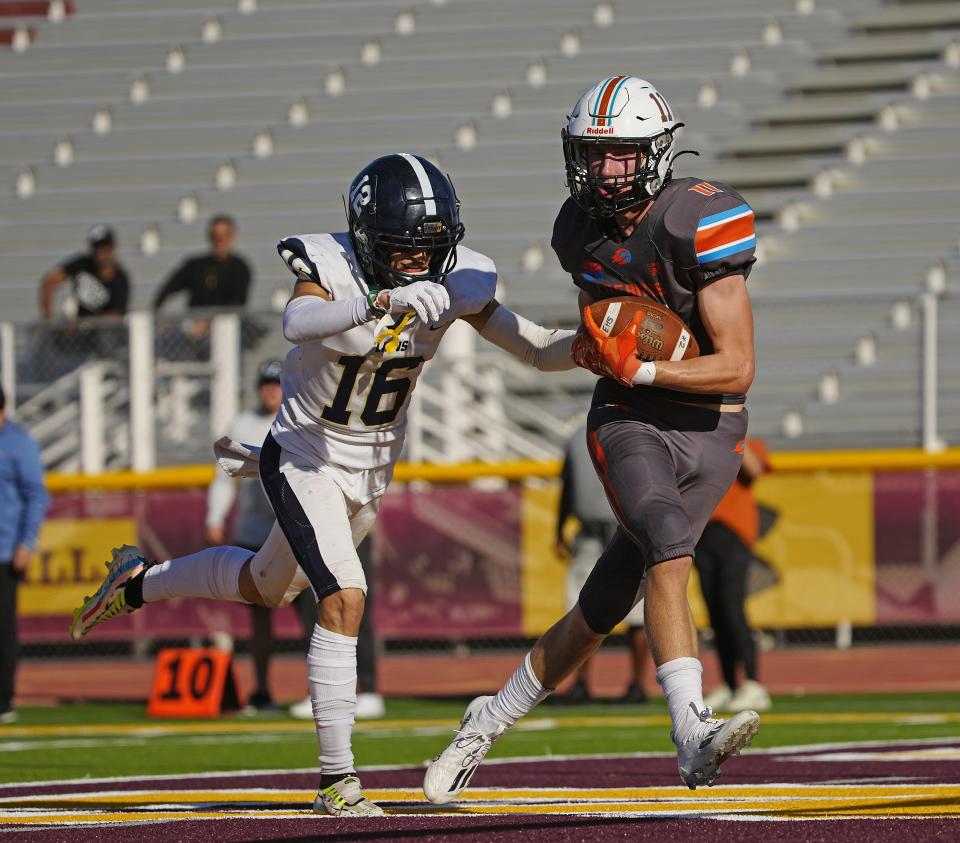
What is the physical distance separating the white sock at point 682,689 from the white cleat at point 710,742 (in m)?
0.02

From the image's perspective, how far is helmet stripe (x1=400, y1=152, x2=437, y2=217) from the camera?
202 inches

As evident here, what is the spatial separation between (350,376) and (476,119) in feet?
39.3

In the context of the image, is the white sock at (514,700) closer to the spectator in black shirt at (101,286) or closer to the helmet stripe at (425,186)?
the helmet stripe at (425,186)

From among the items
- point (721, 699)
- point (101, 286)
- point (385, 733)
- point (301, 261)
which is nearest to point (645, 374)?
point (301, 261)

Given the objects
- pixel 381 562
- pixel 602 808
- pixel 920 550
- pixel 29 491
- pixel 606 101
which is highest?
pixel 606 101

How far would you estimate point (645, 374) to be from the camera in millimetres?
4672

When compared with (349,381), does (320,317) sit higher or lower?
higher

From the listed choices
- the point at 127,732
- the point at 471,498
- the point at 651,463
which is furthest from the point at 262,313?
the point at 651,463

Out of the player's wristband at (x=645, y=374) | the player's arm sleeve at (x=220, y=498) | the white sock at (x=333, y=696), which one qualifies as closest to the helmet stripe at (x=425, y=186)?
the player's wristband at (x=645, y=374)

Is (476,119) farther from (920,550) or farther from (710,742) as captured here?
(710,742)

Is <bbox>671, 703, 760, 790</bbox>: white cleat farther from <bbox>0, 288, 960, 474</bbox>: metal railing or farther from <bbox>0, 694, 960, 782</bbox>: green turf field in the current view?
<bbox>0, 288, 960, 474</bbox>: metal railing

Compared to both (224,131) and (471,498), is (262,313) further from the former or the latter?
(224,131)

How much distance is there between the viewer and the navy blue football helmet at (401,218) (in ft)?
16.8

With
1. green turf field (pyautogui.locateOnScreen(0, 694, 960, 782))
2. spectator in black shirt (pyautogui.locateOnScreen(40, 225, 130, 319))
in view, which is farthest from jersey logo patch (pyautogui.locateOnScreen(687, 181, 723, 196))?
spectator in black shirt (pyautogui.locateOnScreen(40, 225, 130, 319))
